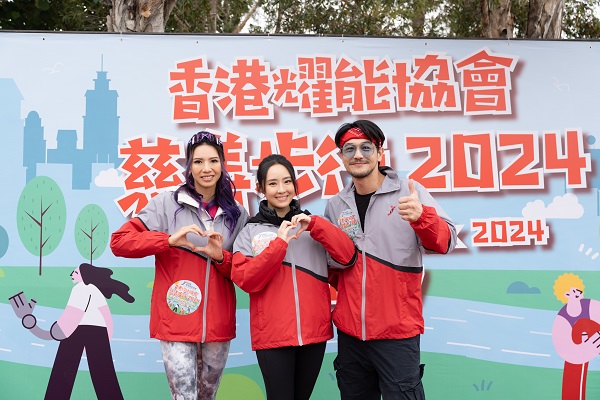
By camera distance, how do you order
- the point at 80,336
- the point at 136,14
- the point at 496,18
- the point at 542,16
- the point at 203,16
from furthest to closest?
1. the point at 203,16
2. the point at 496,18
3. the point at 542,16
4. the point at 136,14
5. the point at 80,336

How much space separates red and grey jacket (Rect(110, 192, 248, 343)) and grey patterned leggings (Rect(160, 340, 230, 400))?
2.6 inches

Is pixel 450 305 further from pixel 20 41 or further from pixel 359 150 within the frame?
pixel 20 41

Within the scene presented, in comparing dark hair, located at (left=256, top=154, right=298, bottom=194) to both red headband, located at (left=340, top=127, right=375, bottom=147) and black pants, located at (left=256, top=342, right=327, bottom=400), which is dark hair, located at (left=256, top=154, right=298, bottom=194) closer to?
red headband, located at (left=340, top=127, right=375, bottom=147)

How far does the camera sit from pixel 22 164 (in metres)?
3.37

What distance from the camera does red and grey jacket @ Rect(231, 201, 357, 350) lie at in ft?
7.83

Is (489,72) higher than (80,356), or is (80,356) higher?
(489,72)

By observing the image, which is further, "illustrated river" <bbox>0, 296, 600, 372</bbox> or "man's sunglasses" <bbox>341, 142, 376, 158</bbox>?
"illustrated river" <bbox>0, 296, 600, 372</bbox>

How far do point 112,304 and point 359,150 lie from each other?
1864mm

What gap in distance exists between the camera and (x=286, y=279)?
2.48m

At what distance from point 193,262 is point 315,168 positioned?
3.78 feet

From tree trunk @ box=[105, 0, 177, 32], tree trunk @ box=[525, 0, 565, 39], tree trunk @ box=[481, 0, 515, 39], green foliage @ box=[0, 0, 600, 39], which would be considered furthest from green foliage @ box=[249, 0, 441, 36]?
tree trunk @ box=[105, 0, 177, 32]

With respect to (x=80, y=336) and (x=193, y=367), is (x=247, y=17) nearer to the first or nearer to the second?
(x=80, y=336)

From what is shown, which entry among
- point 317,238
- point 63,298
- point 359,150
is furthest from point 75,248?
point 359,150

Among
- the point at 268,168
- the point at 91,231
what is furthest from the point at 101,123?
the point at 268,168
